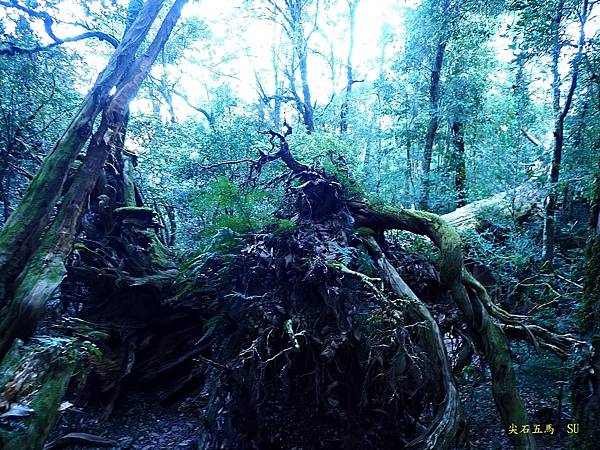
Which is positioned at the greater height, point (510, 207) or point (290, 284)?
point (510, 207)

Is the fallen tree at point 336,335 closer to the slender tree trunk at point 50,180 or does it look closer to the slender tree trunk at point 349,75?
the slender tree trunk at point 50,180

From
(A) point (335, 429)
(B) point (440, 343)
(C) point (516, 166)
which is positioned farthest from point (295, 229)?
(C) point (516, 166)

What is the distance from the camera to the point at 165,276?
19.8 feet

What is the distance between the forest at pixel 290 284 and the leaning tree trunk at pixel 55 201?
0.02 metres

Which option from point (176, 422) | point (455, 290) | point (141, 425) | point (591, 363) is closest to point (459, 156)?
point (455, 290)

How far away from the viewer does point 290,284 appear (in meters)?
3.86

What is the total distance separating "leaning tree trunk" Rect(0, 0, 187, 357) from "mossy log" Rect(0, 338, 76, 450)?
0.21 m

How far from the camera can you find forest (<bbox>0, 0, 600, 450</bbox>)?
3373 millimetres

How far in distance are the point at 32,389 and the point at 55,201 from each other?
6.78 feet

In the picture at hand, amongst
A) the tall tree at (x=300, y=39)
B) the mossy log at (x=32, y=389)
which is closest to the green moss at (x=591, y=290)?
the mossy log at (x=32, y=389)

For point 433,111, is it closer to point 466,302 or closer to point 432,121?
point 432,121

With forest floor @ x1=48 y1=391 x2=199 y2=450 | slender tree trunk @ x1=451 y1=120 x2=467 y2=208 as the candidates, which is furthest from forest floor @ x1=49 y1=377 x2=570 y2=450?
slender tree trunk @ x1=451 y1=120 x2=467 y2=208

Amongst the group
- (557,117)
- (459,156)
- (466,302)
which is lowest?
(466,302)

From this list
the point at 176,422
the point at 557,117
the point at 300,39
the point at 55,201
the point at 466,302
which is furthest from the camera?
the point at 300,39
